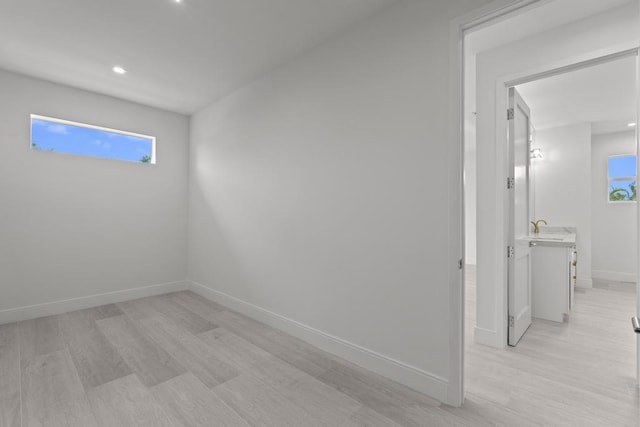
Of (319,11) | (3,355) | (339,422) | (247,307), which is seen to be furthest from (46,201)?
(339,422)

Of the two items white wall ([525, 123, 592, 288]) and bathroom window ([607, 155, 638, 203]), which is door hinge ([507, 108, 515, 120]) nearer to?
white wall ([525, 123, 592, 288])

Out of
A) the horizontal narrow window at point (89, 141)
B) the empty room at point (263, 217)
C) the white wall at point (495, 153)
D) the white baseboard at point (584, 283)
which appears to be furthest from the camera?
the white baseboard at point (584, 283)

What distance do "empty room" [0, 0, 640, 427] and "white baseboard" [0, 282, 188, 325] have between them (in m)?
0.02

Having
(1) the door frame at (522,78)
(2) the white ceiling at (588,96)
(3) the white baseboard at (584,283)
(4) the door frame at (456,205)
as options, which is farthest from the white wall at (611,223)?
(4) the door frame at (456,205)

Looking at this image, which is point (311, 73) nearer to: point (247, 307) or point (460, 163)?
point (460, 163)

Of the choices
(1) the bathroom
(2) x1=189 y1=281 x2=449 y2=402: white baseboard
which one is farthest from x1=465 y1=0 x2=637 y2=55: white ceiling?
(2) x1=189 y1=281 x2=449 y2=402: white baseboard

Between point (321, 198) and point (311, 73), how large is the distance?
117 cm

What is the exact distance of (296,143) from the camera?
281 cm

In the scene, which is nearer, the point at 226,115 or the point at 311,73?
the point at 311,73

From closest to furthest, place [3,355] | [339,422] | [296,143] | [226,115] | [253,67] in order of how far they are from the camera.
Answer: [339,422] < [3,355] < [296,143] < [253,67] < [226,115]

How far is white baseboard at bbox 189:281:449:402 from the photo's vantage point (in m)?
1.88

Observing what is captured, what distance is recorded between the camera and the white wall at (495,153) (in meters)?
2.42

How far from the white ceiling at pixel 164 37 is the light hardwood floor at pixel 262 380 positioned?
2.71 metres

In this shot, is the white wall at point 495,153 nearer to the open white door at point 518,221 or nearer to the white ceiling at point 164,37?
the open white door at point 518,221
